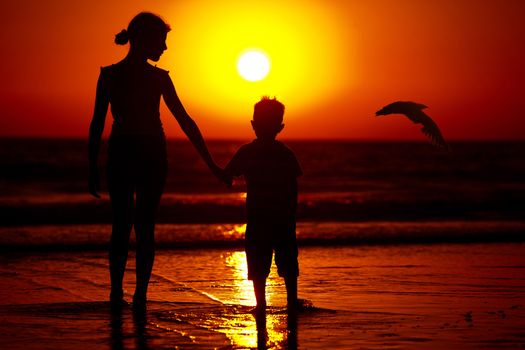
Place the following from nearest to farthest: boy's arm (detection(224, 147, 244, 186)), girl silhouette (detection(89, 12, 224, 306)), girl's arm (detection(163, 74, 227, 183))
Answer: girl silhouette (detection(89, 12, 224, 306)) → boy's arm (detection(224, 147, 244, 186)) → girl's arm (detection(163, 74, 227, 183))

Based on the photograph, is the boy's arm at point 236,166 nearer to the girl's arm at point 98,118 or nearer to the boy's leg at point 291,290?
the boy's leg at point 291,290

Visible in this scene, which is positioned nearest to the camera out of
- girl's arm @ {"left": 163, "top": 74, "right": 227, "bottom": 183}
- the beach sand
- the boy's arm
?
the beach sand

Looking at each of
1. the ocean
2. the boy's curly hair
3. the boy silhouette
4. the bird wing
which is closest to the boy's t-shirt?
the boy silhouette

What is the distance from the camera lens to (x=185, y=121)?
20.4 ft

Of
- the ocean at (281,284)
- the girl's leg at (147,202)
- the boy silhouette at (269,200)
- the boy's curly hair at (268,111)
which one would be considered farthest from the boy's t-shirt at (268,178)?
the ocean at (281,284)

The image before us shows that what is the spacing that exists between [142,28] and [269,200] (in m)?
1.44

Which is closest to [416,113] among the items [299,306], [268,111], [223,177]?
[268,111]

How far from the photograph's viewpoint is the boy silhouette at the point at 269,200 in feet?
19.5

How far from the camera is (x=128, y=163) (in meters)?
5.88

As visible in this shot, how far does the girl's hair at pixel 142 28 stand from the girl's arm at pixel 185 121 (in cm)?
35

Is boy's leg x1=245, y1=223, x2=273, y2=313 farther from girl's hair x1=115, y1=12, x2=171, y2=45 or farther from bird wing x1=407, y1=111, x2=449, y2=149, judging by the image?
girl's hair x1=115, y1=12, x2=171, y2=45

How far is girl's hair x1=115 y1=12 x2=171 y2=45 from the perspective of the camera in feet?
19.4

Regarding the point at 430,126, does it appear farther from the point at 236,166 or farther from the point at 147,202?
the point at 147,202

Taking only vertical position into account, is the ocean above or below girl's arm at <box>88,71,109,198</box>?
below
